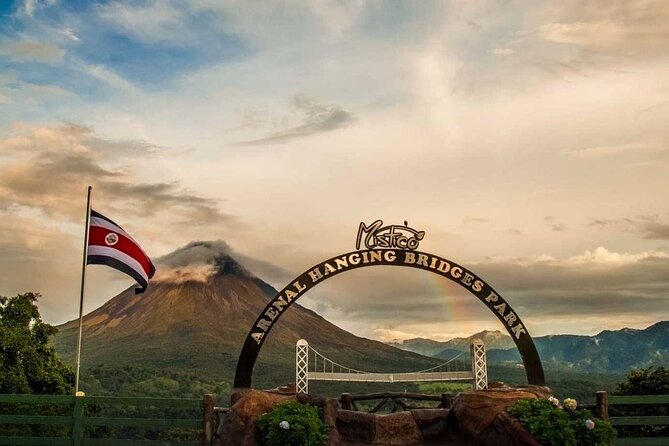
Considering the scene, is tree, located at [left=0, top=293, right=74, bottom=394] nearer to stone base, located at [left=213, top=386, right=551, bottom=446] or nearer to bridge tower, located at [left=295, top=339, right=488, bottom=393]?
bridge tower, located at [left=295, top=339, right=488, bottom=393]

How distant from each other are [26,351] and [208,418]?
17.4m

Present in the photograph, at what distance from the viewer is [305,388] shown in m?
21.2

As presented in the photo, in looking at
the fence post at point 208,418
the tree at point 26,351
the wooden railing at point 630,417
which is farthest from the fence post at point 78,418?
the tree at point 26,351

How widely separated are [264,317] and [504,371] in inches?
3385

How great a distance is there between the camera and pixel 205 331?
142m

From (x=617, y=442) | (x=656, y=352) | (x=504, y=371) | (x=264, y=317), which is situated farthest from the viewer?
(x=656, y=352)

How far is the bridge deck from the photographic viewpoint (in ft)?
71.5

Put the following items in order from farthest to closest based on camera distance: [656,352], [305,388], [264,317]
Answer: [656,352]
[305,388]
[264,317]

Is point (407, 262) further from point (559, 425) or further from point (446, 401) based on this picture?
point (559, 425)

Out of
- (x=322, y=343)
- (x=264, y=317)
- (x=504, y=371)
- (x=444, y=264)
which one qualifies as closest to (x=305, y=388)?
(x=264, y=317)

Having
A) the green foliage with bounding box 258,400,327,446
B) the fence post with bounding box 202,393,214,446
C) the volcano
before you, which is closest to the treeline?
the volcano

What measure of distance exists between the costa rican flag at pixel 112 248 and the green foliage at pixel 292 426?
225 inches

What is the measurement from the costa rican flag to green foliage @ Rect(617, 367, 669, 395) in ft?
55.3

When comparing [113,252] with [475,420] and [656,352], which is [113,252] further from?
[656,352]
